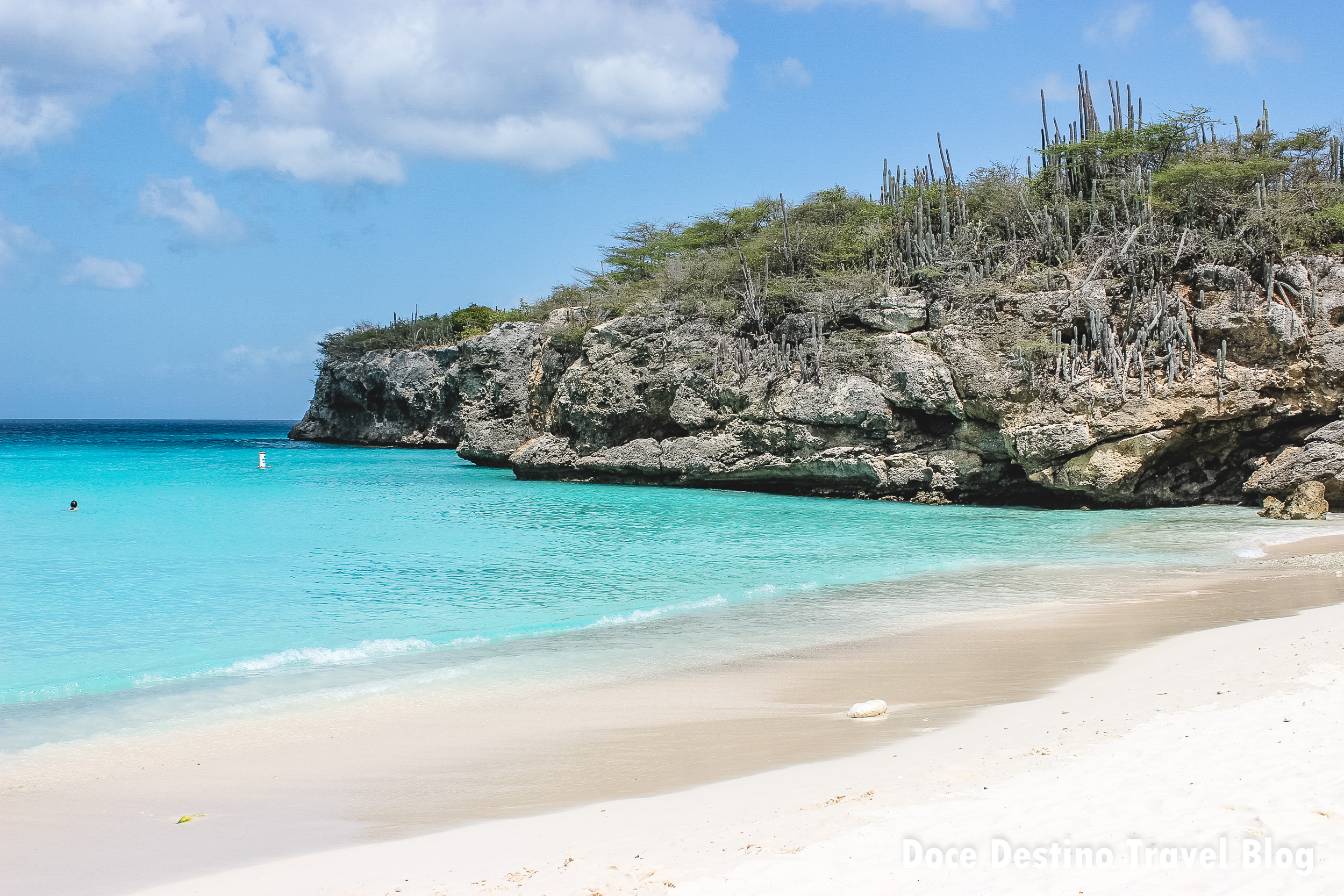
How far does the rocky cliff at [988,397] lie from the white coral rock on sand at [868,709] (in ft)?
41.6

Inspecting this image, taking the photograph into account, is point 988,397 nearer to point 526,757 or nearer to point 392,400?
point 526,757

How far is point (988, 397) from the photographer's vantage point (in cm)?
1727

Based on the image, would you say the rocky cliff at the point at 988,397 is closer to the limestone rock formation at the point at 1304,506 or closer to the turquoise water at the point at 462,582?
the limestone rock formation at the point at 1304,506

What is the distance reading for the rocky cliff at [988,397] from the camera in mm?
15680

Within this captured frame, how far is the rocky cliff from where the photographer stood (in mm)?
15680

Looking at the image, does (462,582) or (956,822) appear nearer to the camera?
(956,822)

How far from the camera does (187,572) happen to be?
1115cm

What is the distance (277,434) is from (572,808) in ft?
267

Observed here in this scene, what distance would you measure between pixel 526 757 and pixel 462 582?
19.8ft

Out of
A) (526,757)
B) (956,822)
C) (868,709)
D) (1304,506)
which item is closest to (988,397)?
(1304,506)

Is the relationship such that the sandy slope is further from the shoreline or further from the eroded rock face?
the eroded rock face

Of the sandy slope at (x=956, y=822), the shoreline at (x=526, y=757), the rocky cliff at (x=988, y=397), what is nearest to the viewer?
the sandy slope at (x=956, y=822)

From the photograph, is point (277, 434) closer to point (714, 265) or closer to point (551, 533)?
point (714, 265)

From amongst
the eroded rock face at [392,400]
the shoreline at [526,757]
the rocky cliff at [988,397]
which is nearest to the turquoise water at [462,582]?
the shoreline at [526,757]
